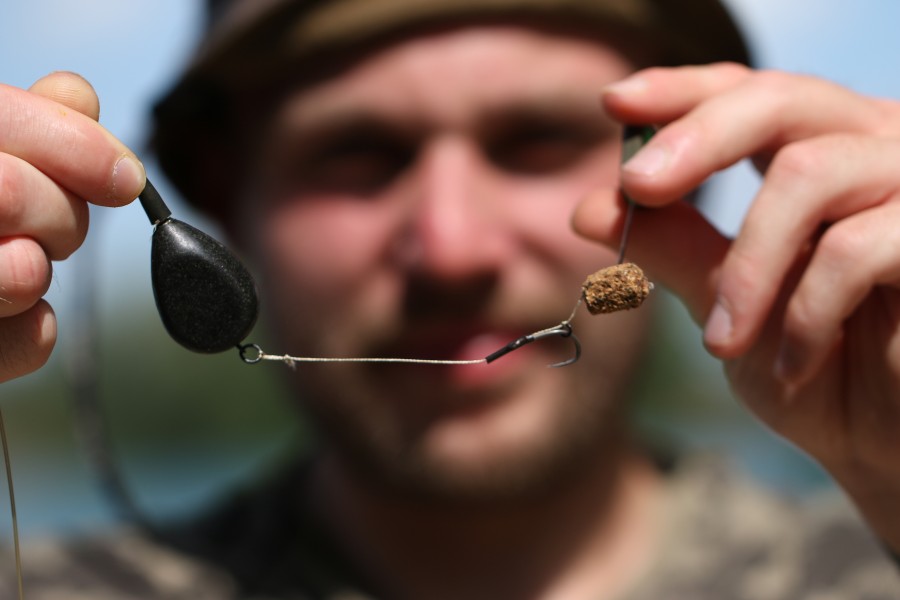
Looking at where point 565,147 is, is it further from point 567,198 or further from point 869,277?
point 869,277

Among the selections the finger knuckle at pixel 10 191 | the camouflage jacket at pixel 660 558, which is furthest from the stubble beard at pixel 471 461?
the finger knuckle at pixel 10 191

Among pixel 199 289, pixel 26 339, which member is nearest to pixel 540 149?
pixel 199 289

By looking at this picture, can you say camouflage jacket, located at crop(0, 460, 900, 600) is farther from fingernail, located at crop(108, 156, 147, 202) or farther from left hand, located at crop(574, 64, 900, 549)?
fingernail, located at crop(108, 156, 147, 202)

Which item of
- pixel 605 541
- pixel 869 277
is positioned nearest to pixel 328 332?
pixel 605 541

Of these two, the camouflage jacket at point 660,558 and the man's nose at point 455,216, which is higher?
the man's nose at point 455,216

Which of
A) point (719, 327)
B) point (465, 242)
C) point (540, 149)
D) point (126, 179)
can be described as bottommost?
point (719, 327)

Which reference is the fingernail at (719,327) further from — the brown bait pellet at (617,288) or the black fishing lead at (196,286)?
the black fishing lead at (196,286)

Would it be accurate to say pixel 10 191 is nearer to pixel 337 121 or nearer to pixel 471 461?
pixel 337 121
